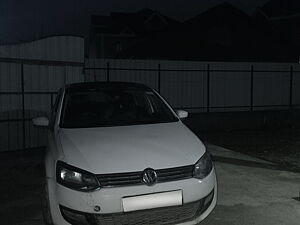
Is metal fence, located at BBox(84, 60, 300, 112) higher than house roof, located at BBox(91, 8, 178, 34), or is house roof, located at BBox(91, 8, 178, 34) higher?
house roof, located at BBox(91, 8, 178, 34)

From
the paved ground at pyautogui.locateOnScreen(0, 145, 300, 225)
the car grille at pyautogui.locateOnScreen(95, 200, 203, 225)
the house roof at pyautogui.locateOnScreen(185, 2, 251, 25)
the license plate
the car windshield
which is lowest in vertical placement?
the paved ground at pyautogui.locateOnScreen(0, 145, 300, 225)

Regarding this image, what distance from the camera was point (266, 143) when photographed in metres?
10.8

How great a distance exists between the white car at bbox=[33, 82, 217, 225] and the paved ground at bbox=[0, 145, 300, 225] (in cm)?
98

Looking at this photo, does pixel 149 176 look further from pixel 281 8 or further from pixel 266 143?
pixel 281 8

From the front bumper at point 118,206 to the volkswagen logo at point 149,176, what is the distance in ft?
0.14

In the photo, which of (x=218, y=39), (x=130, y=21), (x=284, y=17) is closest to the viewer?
(x=218, y=39)

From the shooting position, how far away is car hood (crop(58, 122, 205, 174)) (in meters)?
3.81

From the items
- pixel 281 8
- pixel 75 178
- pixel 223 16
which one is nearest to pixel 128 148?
pixel 75 178

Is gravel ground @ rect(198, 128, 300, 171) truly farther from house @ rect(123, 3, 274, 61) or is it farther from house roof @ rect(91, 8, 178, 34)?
house roof @ rect(91, 8, 178, 34)

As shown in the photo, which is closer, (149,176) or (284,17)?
(149,176)

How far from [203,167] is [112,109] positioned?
153cm

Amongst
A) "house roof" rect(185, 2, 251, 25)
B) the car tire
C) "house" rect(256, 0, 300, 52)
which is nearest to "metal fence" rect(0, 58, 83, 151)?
the car tire

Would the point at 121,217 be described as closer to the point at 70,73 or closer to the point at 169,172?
the point at 169,172

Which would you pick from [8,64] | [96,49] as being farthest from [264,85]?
[96,49]
